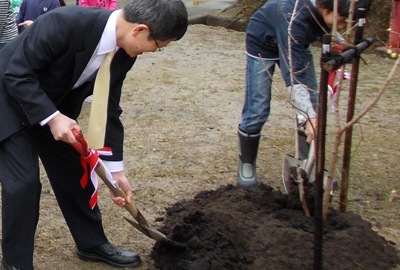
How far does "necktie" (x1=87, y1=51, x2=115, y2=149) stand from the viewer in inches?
121

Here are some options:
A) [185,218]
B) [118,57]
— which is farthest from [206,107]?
[118,57]

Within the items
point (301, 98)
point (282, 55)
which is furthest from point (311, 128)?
point (282, 55)

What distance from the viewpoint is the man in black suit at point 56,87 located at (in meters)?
2.96

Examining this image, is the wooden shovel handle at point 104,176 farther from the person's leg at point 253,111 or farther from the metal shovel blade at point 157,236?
the person's leg at point 253,111

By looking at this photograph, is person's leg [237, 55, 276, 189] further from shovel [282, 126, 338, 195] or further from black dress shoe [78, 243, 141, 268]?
black dress shoe [78, 243, 141, 268]

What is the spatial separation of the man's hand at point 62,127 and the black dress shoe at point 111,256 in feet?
3.00

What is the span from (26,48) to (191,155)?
2553 millimetres

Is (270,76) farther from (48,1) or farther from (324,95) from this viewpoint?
(48,1)

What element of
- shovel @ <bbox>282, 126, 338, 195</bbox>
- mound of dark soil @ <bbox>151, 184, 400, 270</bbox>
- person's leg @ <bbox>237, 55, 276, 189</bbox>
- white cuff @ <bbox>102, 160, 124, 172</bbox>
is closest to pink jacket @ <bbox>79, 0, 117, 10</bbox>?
person's leg @ <bbox>237, 55, 276, 189</bbox>

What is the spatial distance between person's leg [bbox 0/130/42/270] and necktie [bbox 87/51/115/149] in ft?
0.95

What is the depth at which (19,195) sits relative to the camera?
314 centimetres

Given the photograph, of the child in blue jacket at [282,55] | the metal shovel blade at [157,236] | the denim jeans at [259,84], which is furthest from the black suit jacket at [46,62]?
the denim jeans at [259,84]

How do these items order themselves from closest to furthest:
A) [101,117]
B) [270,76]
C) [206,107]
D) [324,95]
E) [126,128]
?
1. [324,95]
2. [101,117]
3. [270,76]
4. [126,128]
5. [206,107]

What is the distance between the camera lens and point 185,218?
12.4 ft
